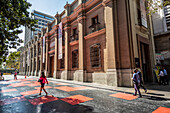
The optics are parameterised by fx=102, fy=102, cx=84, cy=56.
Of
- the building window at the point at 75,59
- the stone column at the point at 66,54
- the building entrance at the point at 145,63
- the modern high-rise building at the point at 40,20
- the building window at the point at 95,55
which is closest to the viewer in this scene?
the building window at the point at 95,55

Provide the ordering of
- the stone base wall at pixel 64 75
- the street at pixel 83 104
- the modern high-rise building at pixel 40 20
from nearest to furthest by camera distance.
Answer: the street at pixel 83 104
the stone base wall at pixel 64 75
the modern high-rise building at pixel 40 20

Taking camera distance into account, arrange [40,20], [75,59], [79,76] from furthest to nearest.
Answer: [40,20]
[75,59]
[79,76]

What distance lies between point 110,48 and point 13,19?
29.6 ft

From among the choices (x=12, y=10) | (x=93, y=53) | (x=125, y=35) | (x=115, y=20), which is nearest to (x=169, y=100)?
(x=125, y=35)

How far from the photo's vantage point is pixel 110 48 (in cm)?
1114

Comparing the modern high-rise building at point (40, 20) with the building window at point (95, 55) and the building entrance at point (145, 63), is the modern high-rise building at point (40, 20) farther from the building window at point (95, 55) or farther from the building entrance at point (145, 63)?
the building entrance at point (145, 63)

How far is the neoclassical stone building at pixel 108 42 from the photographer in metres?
10.3

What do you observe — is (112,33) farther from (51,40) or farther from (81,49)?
(51,40)

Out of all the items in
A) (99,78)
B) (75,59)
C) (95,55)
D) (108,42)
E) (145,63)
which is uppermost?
(108,42)

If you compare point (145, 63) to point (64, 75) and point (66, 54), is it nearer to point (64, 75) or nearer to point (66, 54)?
point (66, 54)

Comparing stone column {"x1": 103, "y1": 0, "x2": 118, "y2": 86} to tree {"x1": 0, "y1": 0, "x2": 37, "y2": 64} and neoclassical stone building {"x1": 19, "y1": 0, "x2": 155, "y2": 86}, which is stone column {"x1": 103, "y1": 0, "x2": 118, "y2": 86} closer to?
neoclassical stone building {"x1": 19, "y1": 0, "x2": 155, "y2": 86}

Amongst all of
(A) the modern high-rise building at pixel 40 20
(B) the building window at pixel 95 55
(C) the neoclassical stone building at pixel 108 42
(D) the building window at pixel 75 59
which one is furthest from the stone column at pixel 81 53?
(A) the modern high-rise building at pixel 40 20

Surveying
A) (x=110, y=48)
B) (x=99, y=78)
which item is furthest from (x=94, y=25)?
(x=99, y=78)

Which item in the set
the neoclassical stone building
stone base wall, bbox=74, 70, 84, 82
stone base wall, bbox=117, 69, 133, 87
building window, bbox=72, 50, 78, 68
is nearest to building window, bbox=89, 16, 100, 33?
the neoclassical stone building
